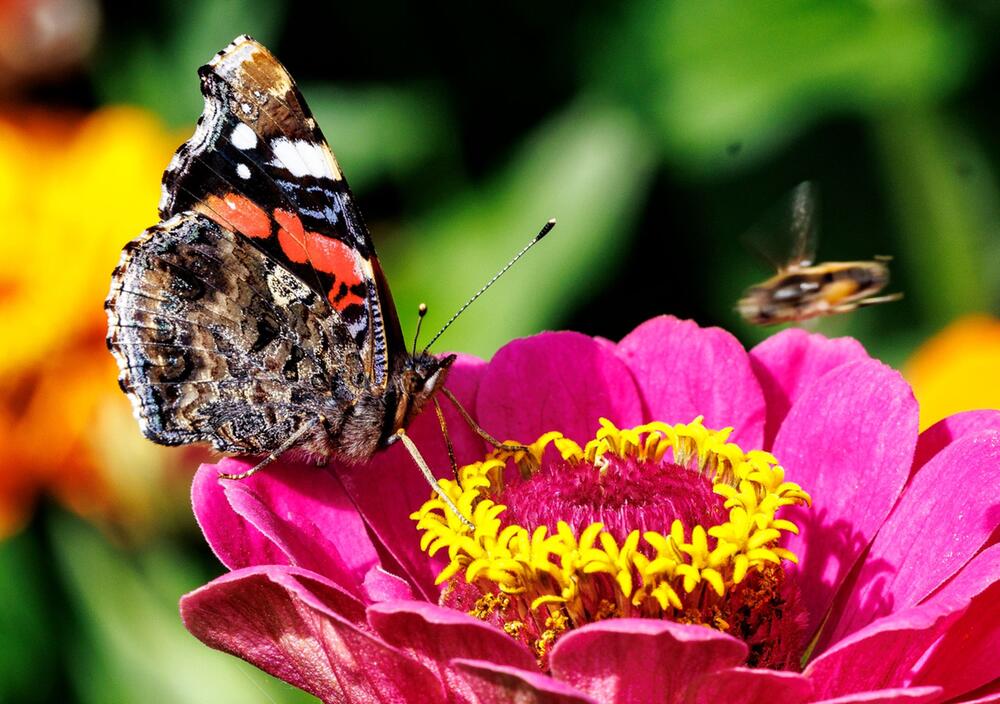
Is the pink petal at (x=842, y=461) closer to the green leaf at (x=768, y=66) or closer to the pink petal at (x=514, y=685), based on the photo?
the pink petal at (x=514, y=685)

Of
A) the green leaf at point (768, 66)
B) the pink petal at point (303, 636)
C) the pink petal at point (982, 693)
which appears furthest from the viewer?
the green leaf at point (768, 66)

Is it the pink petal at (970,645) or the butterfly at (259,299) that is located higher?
the butterfly at (259,299)

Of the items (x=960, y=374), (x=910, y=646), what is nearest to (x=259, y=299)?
(x=910, y=646)

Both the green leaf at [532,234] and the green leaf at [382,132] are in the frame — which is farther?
the green leaf at [382,132]

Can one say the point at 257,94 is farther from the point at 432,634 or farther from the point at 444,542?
the point at 432,634

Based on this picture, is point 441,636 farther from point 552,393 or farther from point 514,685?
point 552,393

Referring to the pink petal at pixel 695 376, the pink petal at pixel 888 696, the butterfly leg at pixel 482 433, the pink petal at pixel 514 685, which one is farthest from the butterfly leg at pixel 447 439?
the pink petal at pixel 888 696

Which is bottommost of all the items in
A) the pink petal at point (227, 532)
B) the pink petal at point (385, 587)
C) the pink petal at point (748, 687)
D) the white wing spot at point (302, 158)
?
the pink petal at point (748, 687)

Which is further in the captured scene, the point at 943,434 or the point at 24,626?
the point at 24,626
